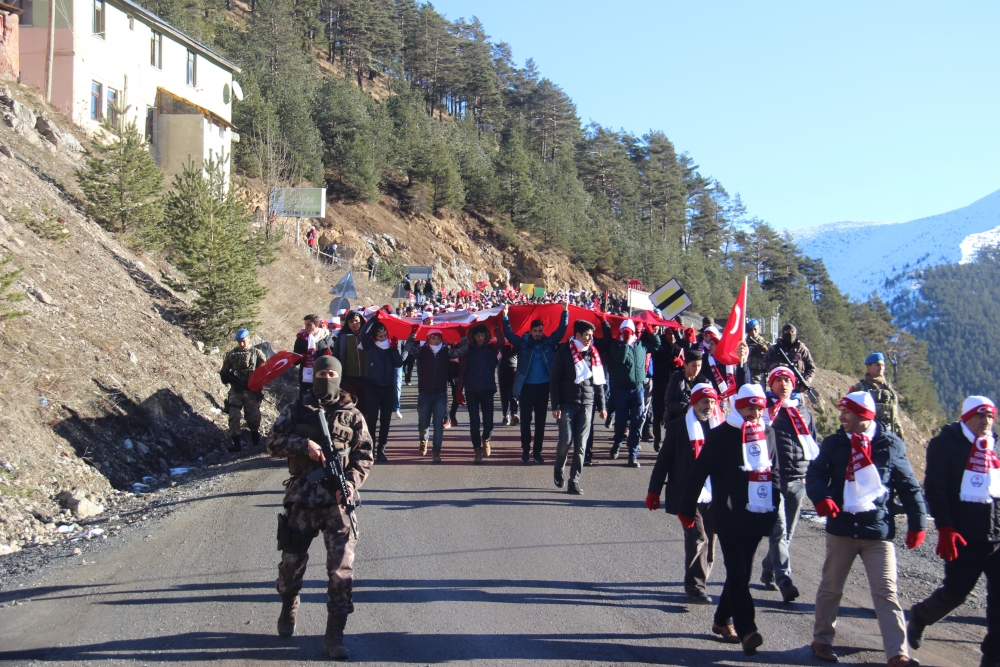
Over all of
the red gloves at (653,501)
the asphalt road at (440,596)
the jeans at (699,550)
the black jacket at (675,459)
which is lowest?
the asphalt road at (440,596)

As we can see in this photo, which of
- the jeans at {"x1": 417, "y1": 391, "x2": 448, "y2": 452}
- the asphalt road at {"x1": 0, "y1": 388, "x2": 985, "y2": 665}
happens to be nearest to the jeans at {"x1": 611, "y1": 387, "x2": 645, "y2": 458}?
the asphalt road at {"x1": 0, "y1": 388, "x2": 985, "y2": 665}

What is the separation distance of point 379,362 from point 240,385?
318 cm

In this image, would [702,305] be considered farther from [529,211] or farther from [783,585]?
[783,585]

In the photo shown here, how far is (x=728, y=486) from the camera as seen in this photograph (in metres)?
5.91

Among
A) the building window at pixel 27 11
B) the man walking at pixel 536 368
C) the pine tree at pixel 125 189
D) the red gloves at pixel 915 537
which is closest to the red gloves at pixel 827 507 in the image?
the red gloves at pixel 915 537

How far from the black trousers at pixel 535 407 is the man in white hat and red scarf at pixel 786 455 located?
507 cm

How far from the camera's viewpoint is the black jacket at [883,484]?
5.65 meters

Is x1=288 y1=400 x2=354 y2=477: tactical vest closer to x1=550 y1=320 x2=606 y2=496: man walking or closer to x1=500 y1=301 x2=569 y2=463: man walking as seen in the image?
x1=550 y1=320 x2=606 y2=496: man walking

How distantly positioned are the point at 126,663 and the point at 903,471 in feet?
17.5

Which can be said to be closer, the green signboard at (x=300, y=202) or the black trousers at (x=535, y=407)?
the black trousers at (x=535, y=407)

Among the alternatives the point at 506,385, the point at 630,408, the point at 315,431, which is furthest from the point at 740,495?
the point at 506,385

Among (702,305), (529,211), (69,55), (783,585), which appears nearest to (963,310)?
(702,305)

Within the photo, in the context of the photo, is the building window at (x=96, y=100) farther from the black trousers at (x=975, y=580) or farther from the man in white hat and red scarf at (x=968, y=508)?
the black trousers at (x=975, y=580)

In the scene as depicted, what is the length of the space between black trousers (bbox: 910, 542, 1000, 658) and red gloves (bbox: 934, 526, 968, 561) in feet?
0.39
